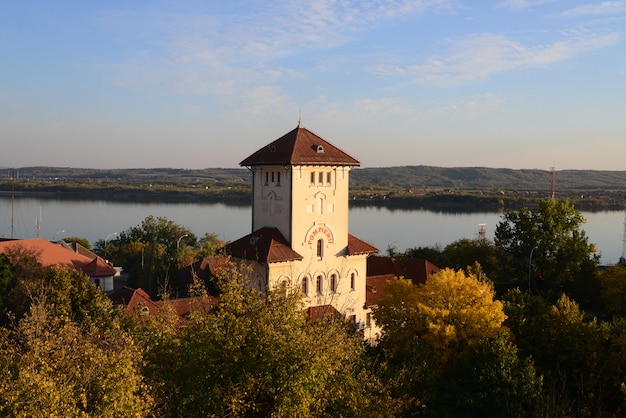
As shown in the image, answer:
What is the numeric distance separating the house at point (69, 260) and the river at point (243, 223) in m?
27.8

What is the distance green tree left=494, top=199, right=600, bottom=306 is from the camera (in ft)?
117

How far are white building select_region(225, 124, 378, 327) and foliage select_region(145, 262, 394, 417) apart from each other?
13.3 m

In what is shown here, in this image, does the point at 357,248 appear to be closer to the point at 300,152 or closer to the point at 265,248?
the point at 265,248

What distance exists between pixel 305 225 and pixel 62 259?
65.6 ft

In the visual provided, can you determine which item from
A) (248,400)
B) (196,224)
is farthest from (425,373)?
(196,224)

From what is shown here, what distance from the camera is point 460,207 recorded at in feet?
419

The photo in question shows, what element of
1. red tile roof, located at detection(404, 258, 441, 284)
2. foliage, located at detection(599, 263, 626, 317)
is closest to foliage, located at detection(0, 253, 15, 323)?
red tile roof, located at detection(404, 258, 441, 284)

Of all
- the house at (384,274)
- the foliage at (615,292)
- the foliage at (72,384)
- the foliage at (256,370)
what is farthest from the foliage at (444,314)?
the foliage at (72,384)

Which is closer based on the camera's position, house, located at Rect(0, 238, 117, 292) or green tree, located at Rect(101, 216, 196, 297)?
house, located at Rect(0, 238, 117, 292)

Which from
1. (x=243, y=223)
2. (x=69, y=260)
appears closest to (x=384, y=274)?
(x=69, y=260)

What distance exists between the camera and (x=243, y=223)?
295ft

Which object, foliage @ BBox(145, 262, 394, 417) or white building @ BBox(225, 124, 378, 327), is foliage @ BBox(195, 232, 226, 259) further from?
foliage @ BBox(145, 262, 394, 417)

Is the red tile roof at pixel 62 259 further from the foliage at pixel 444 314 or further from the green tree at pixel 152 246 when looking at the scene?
the foliage at pixel 444 314

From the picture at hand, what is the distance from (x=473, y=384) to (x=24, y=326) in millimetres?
11383
